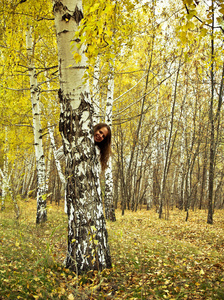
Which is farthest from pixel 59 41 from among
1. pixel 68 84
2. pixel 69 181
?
pixel 69 181

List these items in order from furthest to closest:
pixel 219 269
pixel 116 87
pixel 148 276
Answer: pixel 116 87 → pixel 219 269 → pixel 148 276

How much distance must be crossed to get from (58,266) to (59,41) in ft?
8.84

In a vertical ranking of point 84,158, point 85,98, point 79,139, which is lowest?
point 84,158

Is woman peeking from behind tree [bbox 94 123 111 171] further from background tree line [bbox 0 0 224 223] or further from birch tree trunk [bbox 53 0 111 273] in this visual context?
background tree line [bbox 0 0 224 223]

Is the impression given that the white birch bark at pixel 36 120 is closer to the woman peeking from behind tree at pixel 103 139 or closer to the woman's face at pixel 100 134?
the woman peeking from behind tree at pixel 103 139

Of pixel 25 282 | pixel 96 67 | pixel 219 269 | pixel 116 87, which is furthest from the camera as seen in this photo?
pixel 116 87

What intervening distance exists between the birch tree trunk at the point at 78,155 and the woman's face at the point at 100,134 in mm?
508

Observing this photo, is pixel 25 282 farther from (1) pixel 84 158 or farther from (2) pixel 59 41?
(2) pixel 59 41

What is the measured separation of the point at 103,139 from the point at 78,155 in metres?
0.79

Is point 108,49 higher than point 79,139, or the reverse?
point 108,49

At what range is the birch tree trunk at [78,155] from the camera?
2438mm

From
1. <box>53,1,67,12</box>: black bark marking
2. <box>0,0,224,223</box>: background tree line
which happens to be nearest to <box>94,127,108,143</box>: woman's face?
<box>0,0,224,223</box>: background tree line

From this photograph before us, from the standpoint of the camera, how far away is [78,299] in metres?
1.90

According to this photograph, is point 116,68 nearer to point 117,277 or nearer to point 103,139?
point 103,139
